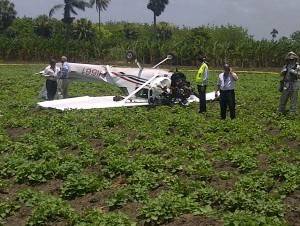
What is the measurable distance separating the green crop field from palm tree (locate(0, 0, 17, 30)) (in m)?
72.0

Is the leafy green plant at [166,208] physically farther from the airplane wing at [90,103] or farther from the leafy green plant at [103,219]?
the airplane wing at [90,103]

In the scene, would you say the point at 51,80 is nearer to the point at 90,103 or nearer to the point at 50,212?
the point at 90,103

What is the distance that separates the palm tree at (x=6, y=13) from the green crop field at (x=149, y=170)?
72.0 meters

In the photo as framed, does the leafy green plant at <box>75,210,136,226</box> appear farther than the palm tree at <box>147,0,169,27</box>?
No

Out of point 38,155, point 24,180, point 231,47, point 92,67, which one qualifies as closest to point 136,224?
point 24,180

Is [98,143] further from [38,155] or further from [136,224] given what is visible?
[136,224]

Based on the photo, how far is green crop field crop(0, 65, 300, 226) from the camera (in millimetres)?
7770

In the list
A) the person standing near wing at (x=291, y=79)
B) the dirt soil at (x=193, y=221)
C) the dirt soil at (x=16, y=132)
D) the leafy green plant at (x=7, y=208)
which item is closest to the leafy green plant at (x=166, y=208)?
the dirt soil at (x=193, y=221)

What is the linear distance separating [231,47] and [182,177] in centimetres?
4742

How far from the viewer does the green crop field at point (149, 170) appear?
777cm

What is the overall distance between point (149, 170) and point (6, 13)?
7967 centimetres

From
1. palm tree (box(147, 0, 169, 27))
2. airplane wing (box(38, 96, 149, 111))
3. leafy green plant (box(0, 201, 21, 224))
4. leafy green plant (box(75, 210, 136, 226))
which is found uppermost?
palm tree (box(147, 0, 169, 27))

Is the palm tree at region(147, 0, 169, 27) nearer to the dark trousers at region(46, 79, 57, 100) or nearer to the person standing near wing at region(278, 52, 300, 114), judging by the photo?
the dark trousers at region(46, 79, 57, 100)

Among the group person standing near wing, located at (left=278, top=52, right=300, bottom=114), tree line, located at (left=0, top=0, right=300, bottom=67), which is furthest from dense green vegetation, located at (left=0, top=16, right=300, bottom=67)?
person standing near wing, located at (left=278, top=52, right=300, bottom=114)
